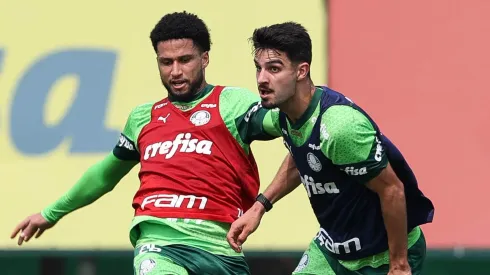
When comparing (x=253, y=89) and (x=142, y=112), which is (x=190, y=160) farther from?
(x=253, y=89)

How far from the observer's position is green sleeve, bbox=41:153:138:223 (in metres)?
6.48

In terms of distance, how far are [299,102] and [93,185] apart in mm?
1524

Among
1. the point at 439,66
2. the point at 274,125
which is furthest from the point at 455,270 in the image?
the point at 274,125

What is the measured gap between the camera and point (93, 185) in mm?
6523

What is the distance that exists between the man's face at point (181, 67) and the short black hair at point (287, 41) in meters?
0.62

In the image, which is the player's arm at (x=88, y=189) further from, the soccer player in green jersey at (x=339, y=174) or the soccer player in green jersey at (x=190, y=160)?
the soccer player in green jersey at (x=339, y=174)

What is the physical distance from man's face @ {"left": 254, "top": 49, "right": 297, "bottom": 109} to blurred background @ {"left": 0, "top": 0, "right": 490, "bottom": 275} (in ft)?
10.6

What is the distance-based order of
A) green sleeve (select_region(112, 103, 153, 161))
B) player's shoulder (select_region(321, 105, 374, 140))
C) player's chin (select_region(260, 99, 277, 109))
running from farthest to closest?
green sleeve (select_region(112, 103, 153, 161)), player's chin (select_region(260, 99, 277, 109)), player's shoulder (select_region(321, 105, 374, 140))

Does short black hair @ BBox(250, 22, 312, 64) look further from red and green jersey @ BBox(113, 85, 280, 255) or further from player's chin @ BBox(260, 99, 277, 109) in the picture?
red and green jersey @ BBox(113, 85, 280, 255)

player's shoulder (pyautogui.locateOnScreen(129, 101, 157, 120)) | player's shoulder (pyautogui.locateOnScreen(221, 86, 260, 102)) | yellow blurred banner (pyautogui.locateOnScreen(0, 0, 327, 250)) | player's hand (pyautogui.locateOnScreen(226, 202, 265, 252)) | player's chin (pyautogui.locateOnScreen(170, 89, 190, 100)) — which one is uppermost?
player's chin (pyautogui.locateOnScreen(170, 89, 190, 100))

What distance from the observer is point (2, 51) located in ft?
31.2

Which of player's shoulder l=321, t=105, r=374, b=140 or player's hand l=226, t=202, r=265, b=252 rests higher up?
player's shoulder l=321, t=105, r=374, b=140

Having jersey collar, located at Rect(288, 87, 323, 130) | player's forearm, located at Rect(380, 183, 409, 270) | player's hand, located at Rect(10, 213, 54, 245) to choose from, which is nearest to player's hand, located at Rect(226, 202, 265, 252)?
jersey collar, located at Rect(288, 87, 323, 130)

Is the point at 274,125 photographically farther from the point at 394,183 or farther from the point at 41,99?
the point at 41,99
